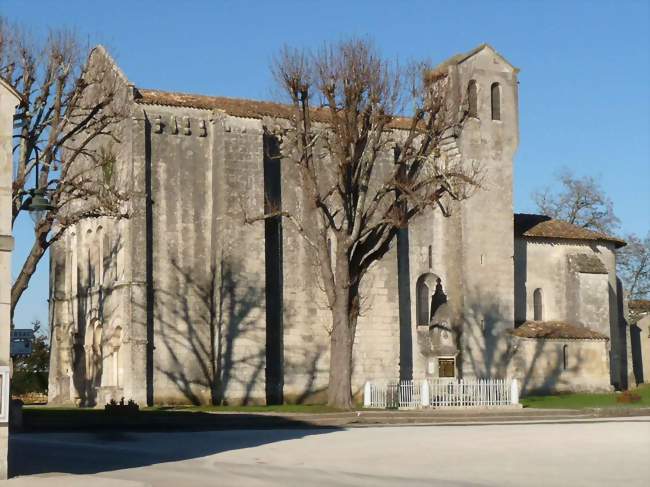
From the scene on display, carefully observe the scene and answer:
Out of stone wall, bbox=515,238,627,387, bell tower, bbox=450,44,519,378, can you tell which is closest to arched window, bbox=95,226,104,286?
bell tower, bbox=450,44,519,378

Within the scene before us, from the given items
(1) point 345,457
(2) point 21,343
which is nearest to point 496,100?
(1) point 345,457

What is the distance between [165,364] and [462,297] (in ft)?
45.8

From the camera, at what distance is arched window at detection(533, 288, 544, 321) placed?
52062 mm

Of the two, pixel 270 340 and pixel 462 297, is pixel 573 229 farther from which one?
pixel 270 340

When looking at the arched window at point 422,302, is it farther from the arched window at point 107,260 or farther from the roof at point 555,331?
the arched window at point 107,260

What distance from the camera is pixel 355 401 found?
148ft

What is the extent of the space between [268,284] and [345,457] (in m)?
24.2

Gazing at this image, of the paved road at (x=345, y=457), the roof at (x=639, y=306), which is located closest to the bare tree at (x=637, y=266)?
the roof at (x=639, y=306)

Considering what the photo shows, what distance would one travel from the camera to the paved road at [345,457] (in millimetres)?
17375

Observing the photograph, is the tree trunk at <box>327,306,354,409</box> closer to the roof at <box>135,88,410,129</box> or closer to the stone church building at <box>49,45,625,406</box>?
the stone church building at <box>49,45,625,406</box>

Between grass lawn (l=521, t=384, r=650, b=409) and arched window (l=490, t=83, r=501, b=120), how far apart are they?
1333 centimetres

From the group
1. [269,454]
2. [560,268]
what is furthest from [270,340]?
[269,454]

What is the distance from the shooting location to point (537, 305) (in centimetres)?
5219

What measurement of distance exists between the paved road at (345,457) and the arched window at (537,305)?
2276 cm
